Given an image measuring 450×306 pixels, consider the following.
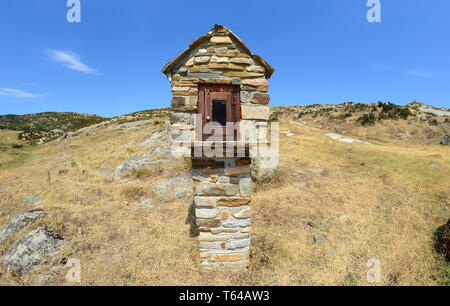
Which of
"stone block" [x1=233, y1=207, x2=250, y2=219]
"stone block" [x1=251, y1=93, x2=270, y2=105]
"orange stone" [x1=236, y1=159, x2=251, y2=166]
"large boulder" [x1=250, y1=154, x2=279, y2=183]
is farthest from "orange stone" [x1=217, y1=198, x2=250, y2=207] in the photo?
"large boulder" [x1=250, y1=154, x2=279, y2=183]

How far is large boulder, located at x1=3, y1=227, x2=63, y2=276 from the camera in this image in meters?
5.59

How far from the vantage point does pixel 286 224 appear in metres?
7.19

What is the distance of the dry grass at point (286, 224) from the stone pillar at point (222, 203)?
2.96 feet

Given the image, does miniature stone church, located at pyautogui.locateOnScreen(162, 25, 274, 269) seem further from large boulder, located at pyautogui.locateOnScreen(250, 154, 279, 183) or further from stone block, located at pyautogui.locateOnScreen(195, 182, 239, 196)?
large boulder, located at pyautogui.locateOnScreen(250, 154, 279, 183)

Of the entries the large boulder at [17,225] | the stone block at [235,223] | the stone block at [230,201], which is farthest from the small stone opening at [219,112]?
the large boulder at [17,225]

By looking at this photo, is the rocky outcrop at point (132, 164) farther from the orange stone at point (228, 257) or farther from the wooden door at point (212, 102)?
the wooden door at point (212, 102)

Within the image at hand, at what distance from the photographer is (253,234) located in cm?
663

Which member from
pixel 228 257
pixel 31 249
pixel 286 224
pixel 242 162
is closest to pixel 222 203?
pixel 242 162

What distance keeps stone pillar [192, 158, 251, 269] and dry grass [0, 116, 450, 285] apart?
902 mm

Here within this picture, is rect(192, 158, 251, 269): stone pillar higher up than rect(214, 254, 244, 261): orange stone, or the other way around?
rect(192, 158, 251, 269): stone pillar

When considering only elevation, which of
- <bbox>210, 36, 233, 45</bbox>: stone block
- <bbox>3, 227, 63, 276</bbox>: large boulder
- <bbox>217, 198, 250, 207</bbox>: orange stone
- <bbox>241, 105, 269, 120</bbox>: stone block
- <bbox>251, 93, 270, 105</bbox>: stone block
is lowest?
Answer: <bbox>3, 227, 63, 276</bbox>: large boulder
